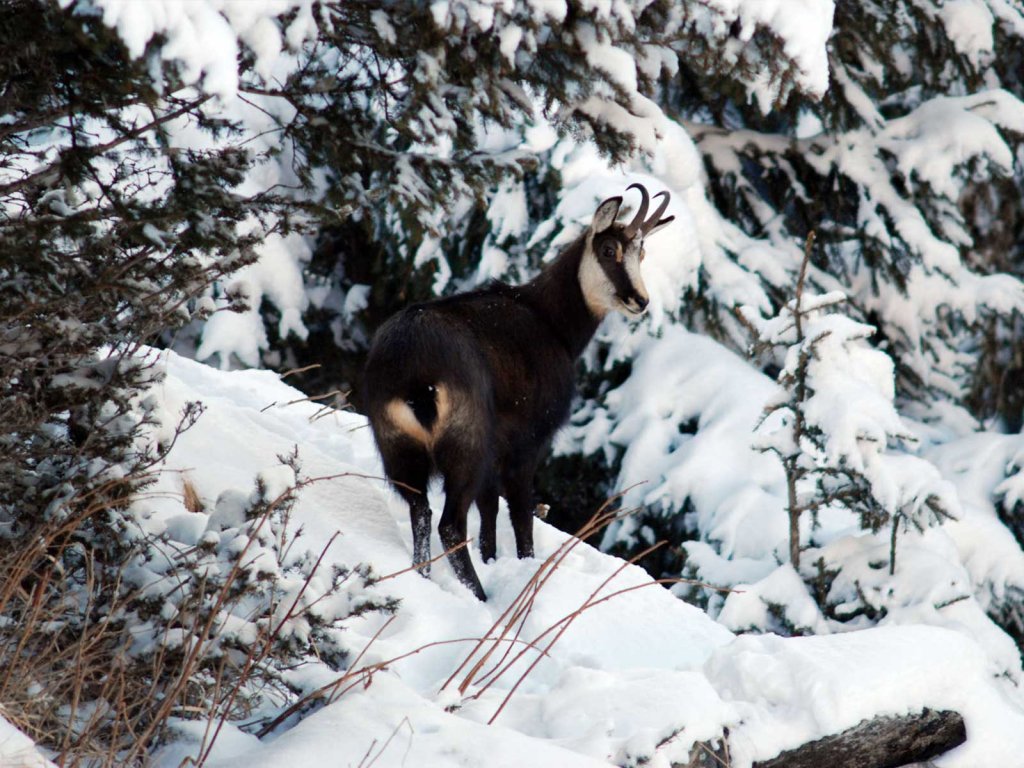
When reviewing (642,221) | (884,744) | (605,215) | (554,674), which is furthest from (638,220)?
(884,744)

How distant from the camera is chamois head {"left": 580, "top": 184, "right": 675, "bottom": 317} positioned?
20.2 ft

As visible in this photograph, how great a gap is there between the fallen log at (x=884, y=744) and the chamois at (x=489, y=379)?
1721 mm

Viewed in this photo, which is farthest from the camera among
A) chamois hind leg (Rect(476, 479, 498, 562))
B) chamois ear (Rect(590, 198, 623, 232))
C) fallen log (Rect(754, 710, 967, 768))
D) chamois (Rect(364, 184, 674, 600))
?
chamois ear (Rect(590, 198, 623, 232))

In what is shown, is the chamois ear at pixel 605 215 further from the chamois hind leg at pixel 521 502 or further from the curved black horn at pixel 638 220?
the chamois hind leg at pixel 521 502

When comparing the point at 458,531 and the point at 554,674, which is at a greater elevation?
the point at 458,531

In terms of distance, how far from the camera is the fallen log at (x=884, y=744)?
3.70m

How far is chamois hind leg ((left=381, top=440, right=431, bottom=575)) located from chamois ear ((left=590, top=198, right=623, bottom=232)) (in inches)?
69.8

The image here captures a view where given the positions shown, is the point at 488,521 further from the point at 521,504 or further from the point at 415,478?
the point at 415,478

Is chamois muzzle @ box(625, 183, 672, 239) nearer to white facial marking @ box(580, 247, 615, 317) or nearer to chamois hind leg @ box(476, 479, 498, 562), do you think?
white facial marking @ box(580, 247, 615, 317)

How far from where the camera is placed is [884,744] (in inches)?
152

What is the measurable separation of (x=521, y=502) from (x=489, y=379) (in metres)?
0.72

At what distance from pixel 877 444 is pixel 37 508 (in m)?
3.98

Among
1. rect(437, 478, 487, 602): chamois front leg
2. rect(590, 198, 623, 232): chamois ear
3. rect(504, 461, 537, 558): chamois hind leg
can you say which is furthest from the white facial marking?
rect(437, 478, 487, 602): chamois front leg

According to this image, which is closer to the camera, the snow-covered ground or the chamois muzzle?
the snow-covered ground
